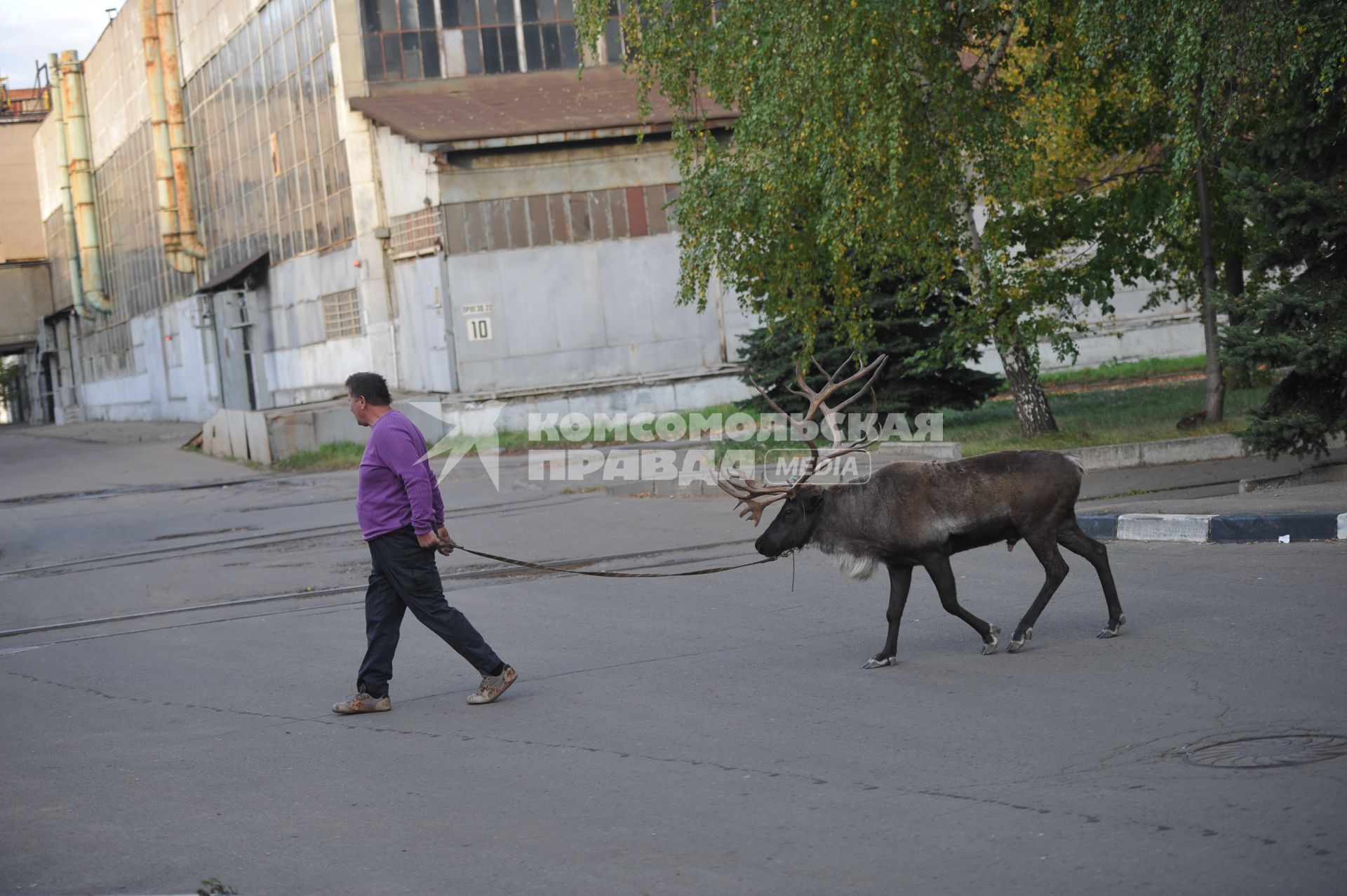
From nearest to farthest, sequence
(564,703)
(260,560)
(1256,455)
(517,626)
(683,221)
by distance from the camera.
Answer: (564,703) < (517,626) < (260,560) < (1256,455) < (683,221)

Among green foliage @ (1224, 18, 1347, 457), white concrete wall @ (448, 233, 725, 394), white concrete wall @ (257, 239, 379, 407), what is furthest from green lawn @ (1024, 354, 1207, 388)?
white concrete wall @ (257, 239, 379, 407)

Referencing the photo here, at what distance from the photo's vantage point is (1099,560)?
8383 mm

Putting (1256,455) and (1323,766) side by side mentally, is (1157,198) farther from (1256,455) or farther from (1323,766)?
(1323,766)

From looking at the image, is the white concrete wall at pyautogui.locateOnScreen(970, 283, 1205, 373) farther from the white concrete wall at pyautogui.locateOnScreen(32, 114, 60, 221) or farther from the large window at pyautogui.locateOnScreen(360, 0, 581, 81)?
the white concrete wall at pyautogui.locateOnScreen(32, 114, 60, 221)

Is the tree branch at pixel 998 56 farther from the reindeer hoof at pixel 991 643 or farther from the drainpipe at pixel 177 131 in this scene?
the drainpipe at pixel 177 131

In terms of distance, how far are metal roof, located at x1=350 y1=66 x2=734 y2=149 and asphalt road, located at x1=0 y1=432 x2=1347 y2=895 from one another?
752 inches

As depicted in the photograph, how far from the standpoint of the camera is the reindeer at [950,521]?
26.8ft

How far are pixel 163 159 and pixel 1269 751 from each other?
49.3 m

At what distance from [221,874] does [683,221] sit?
1443 cm

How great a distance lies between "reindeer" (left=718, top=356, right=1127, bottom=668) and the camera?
8164 mm

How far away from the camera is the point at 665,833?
211 inches

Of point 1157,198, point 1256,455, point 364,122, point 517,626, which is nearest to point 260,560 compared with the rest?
point 517,626

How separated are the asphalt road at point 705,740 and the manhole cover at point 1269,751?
0.29ft

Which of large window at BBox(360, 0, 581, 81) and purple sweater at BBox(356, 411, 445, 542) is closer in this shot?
purple sweater at BBox(356, 411, 445, 542)
